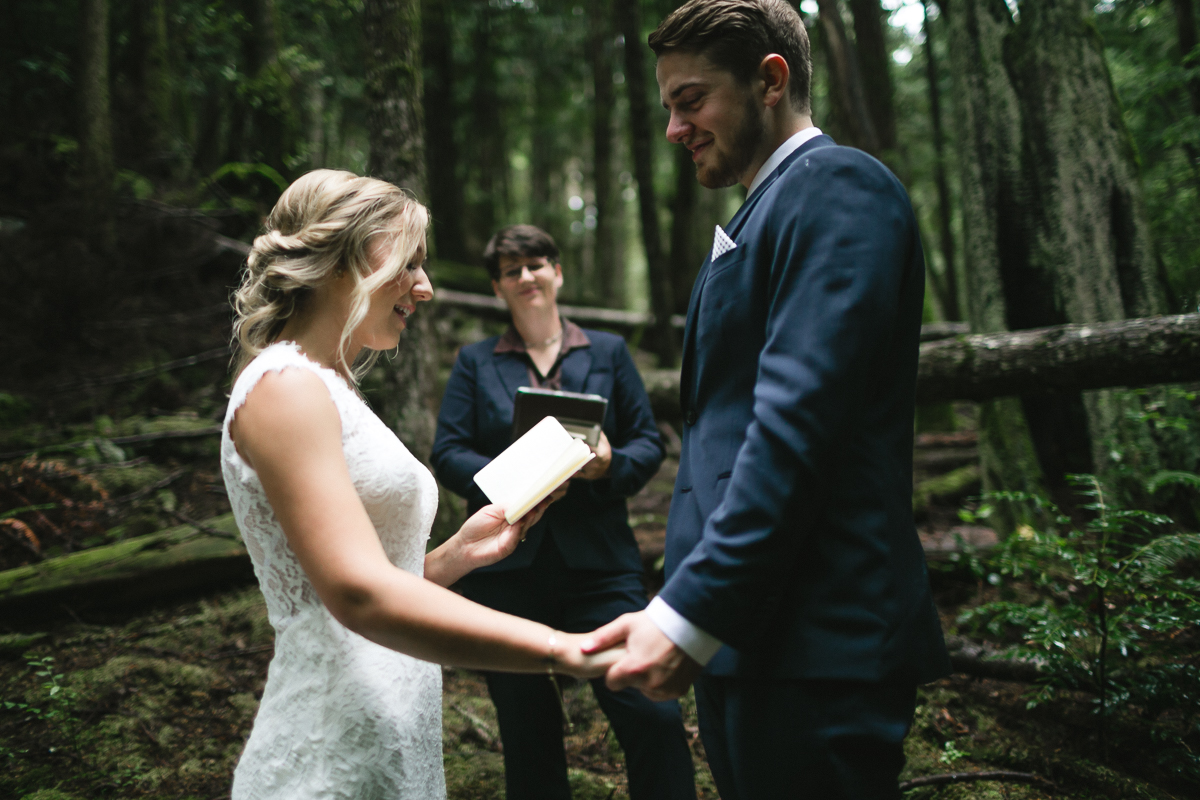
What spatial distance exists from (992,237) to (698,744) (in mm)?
4437

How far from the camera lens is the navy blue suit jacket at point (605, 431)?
2969mm

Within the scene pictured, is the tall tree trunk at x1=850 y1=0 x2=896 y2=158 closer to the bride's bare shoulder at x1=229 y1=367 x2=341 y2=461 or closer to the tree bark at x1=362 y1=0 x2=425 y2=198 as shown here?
the tree bark at x1=362 y1=0 x2=425 y2=198

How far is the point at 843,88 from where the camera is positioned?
562 centimetres

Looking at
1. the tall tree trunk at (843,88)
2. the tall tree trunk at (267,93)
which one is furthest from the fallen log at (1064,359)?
the tall tree trunk at (267,93)

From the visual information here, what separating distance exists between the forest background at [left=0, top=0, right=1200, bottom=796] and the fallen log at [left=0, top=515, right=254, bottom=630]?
0.07 meters

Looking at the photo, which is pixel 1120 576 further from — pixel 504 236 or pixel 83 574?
pixel 83 574

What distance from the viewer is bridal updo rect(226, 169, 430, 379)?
1751mm

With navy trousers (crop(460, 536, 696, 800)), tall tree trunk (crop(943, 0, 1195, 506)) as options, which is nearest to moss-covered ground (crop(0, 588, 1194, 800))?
navy trousers (crop(460, 536, 696, 800))

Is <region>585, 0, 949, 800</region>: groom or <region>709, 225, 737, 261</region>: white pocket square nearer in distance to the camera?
<region>585, 0, 949, 800</region>: groom

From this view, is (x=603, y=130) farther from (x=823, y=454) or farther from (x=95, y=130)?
(x=823, y=454)

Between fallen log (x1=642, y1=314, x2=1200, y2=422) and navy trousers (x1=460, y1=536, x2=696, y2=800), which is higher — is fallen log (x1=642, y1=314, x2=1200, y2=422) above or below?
above

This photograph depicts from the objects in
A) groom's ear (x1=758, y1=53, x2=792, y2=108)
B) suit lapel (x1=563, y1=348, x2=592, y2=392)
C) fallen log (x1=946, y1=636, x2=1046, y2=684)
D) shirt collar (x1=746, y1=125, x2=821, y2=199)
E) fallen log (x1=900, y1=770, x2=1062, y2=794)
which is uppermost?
groom's ear (x1=758, y1=53, x2=792, y2=108)

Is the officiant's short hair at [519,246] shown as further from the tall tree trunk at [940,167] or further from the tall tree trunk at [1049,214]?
the tall tree trunk at [940,167]

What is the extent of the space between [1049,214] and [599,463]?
431cm
